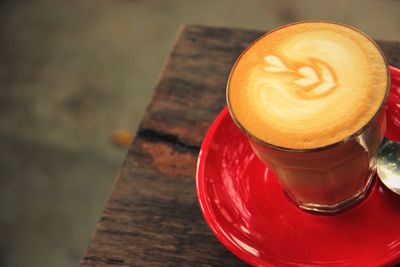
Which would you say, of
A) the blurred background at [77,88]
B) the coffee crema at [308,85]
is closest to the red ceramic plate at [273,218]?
the coffee crema at [308,85]

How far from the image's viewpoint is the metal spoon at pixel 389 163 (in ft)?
2.34

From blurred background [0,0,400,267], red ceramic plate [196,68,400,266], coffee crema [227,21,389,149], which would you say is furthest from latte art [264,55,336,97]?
blurred background [0,0,400,267]

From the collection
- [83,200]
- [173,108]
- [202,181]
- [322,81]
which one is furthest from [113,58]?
[322,81]

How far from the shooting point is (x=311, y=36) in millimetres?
690

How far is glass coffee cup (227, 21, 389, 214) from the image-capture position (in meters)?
0.59

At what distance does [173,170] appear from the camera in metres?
0.84

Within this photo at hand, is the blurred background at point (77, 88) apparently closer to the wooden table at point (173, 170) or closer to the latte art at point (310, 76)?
the wooden table at point (173, 170)

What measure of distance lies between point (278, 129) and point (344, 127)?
7 cm

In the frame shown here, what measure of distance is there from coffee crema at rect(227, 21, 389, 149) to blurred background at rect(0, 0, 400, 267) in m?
0.99

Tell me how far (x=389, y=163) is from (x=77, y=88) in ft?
4.25

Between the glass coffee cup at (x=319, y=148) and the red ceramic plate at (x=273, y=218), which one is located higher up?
the glass coffee cup at (x=319, y=148)

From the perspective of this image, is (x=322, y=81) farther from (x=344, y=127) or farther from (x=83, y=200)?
(x=83, y=200)

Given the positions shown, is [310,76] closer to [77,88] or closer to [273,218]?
[273,218]

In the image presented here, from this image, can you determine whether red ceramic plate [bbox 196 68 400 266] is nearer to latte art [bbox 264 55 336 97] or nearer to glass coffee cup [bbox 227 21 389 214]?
glass coffee cup [bbox 227 21 389 214]
